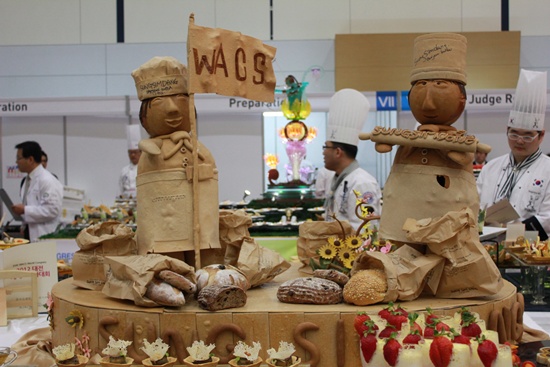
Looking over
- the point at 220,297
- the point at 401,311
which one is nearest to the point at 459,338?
the point at 401,311

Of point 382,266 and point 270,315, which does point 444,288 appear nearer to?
point 382,266

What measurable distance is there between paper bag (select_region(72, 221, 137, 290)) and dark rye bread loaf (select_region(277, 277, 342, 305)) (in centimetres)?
72

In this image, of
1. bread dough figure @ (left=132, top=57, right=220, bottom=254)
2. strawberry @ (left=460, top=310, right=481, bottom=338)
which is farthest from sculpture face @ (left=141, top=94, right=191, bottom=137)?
strawberry @ (left=460, top=310, right=481, bottom=338)

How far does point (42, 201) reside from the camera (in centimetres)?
682

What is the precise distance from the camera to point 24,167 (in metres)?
6.80

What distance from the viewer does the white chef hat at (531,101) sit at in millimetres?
4324

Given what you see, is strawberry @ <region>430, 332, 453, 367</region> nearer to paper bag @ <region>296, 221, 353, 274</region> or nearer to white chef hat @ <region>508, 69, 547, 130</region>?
paper bag @ <region>296, 221, 353, 274</region>

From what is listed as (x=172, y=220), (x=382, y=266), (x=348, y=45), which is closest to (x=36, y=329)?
(x=172, y=220)

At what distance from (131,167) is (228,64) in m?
5.72

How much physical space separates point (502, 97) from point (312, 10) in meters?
3.22

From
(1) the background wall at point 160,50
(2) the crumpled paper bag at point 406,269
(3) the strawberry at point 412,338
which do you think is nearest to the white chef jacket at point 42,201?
(1) the background wall at point 160,50

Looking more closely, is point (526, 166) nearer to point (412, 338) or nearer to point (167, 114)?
point (167, 114)

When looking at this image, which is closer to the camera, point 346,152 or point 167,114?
point 167,114

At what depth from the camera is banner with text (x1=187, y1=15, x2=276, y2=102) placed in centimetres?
265
